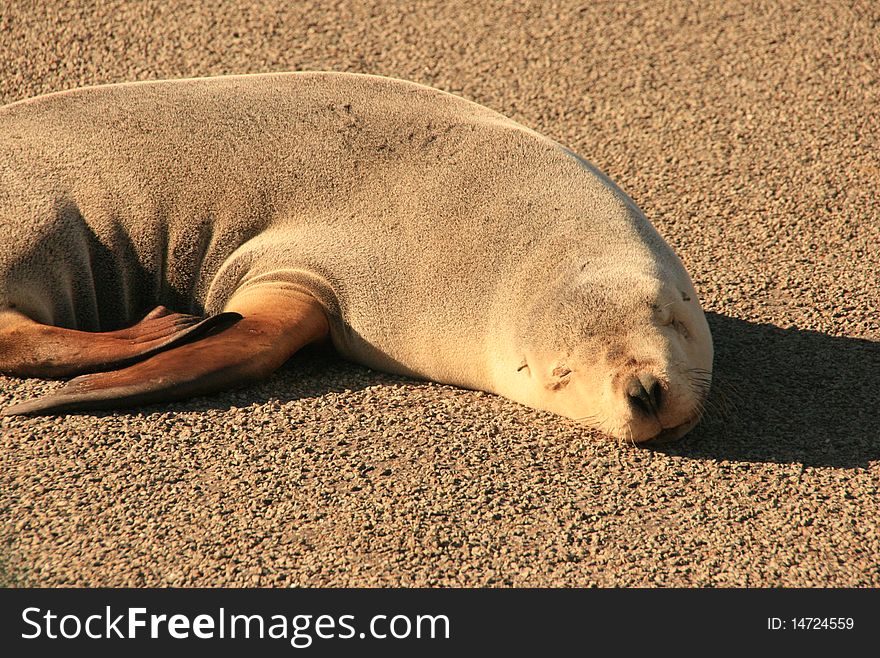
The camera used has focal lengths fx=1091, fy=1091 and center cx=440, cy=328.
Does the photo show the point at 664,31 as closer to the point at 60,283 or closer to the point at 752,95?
the point at 752,95

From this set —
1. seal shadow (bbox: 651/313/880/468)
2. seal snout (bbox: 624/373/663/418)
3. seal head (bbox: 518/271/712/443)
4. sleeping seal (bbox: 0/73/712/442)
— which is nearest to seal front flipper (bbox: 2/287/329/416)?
sleeping seal (bbox: 0/73/712/442)

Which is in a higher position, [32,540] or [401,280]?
[401,280]

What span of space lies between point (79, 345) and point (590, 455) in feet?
6.33

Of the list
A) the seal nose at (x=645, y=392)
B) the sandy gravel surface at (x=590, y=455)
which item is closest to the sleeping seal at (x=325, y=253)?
the seal nose at (x=645, y=392)

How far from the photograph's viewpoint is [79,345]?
160 inches

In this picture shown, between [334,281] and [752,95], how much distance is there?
3626 millimetres

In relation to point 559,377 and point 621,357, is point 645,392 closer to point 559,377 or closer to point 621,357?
point 621,357

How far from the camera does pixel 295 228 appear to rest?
4441 millimetres

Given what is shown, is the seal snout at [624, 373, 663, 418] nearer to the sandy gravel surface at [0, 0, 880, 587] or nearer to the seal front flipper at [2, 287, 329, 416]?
the sandy gravel surface at [0, 0, 880, 587]

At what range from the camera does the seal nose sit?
3.57 m

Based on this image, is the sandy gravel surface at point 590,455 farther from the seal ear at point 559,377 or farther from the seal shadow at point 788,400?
the seal ear at point 559,377

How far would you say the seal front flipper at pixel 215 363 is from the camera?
12.5ft

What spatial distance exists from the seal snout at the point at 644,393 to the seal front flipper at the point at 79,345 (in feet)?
5.15
